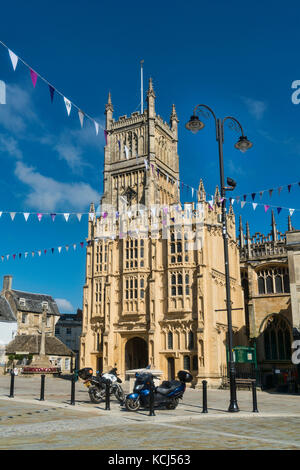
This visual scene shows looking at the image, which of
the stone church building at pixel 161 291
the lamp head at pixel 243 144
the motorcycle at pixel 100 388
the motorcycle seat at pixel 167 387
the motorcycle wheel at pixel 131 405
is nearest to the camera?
the motorcycle wheel at pixel 131 405

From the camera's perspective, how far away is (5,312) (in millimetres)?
57094

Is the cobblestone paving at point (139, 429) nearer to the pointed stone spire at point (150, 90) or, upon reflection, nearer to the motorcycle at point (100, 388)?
the motorcycle at point (100, 388)

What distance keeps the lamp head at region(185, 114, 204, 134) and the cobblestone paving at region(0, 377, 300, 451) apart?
404 inches

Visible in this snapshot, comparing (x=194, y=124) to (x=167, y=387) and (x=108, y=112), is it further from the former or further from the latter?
(x=108, y=112)

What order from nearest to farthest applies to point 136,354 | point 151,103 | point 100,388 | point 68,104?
point 68,104, point 100,388, point 136,354, point 151,103

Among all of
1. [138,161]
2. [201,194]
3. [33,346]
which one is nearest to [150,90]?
[138,161]

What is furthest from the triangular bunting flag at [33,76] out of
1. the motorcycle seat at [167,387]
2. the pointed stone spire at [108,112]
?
the pointed stone spire at [108,112]

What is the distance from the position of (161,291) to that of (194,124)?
2474 centimetres

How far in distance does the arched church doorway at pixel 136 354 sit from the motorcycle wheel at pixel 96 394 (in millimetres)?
23162

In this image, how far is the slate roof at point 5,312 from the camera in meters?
56.0
